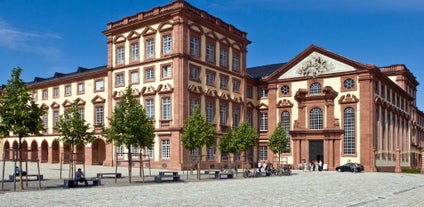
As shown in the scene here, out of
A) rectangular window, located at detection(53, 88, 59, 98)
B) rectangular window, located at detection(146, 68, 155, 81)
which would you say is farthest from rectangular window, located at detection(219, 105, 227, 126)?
rectangular window, located at detection(53, 88, 59, 98)

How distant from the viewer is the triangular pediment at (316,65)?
5909 centimetres

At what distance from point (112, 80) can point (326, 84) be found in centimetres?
2522

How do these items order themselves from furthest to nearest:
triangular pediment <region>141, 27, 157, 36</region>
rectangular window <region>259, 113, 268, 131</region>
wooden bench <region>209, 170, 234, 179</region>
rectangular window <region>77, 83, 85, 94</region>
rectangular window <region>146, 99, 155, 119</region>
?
1. rectangular window <region>259, 113, 268, 131</region>
2. rectangular window <region>77, 83, 85, 94</region>
3. rectangular window <region>146, 99, 155, 119</region>
4. triangular pediment <region>141, 27, 157, 36</region>
5. wooden bench <region>209, 170, 234, 179</region>

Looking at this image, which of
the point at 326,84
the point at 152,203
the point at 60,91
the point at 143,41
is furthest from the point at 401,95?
the point at 152,203

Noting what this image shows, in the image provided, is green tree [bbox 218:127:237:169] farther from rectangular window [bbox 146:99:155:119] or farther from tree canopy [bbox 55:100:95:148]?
tree canopy [bbox 55:100:95:148]

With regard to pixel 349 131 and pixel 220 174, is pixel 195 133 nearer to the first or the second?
pixel 220 174

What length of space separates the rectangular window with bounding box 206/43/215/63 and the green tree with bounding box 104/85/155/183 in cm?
2286

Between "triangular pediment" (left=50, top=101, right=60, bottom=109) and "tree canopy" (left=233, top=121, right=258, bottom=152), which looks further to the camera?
"triangular pediment" (left=50, top=101, right=60, bottom=109)

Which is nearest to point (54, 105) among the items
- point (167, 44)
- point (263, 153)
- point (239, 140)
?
point (167, 44)

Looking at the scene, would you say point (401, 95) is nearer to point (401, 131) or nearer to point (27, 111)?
point (401, 131)

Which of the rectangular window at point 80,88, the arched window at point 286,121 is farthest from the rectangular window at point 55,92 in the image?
the arched window at point 286,121

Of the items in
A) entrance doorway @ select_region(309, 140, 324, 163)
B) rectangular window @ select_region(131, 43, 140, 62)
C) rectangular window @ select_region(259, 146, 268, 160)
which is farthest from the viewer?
rectangular window @ select_region(259, 146, 268, 160)

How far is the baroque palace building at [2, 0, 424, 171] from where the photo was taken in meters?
50.5

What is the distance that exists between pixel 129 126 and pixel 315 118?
34.3 m
